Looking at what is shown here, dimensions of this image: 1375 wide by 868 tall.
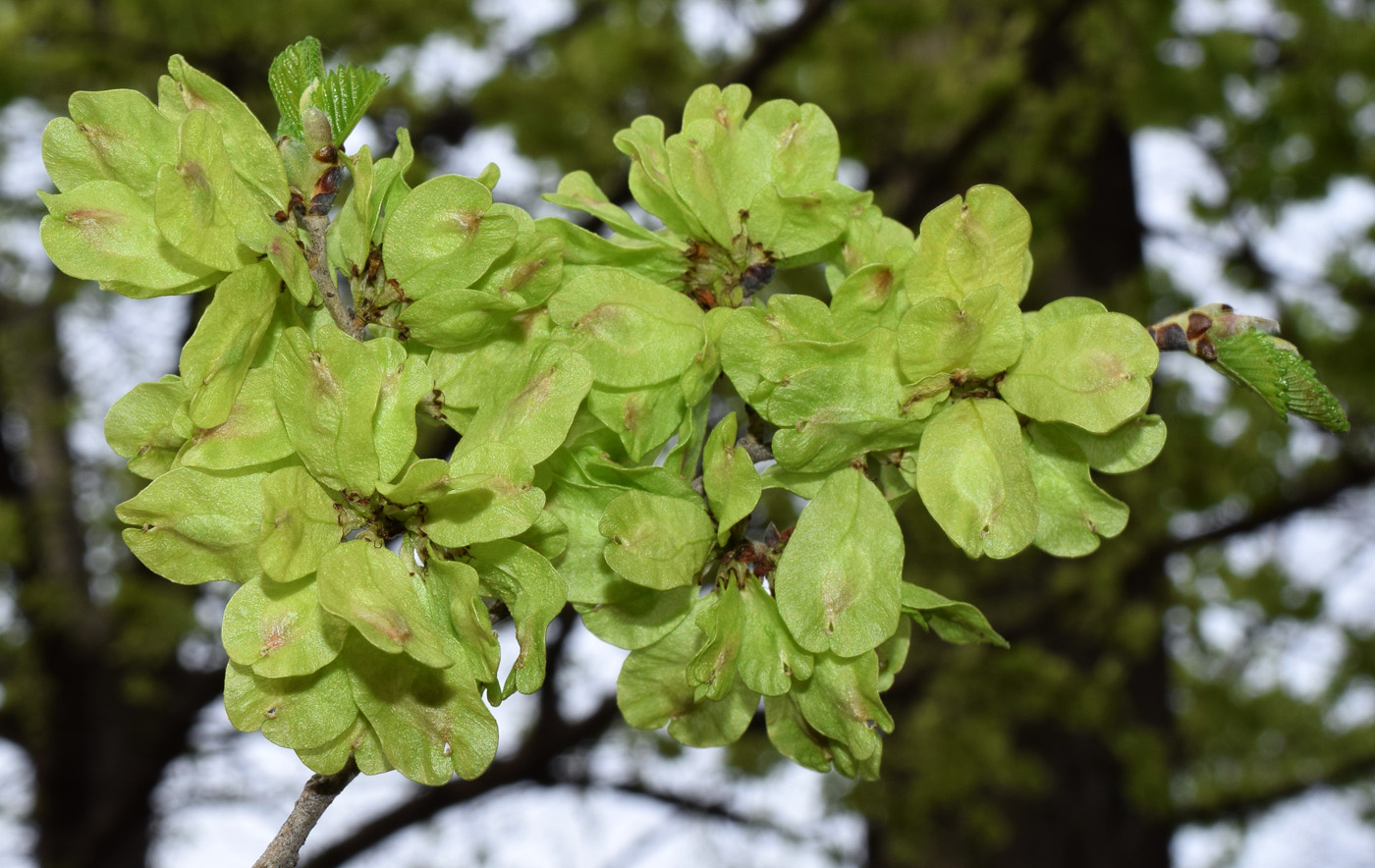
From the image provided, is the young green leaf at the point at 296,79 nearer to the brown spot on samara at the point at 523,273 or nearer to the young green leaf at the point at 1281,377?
the brown spot on samara at the point at 523,273

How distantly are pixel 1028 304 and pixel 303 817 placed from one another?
301cm

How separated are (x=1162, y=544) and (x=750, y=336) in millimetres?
2652

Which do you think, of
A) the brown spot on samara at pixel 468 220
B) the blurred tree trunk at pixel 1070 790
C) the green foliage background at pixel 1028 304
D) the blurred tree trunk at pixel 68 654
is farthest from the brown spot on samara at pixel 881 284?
the blurred tree trunk at pixel 68 654

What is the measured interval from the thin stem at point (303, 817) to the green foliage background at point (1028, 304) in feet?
6.39

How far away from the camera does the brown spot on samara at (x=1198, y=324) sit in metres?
0.68

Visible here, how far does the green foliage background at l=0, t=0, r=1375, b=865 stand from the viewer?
263 centimetres

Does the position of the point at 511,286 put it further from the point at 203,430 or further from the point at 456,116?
the point at 456,116

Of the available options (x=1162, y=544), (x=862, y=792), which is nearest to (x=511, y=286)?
(x=862, y=792)

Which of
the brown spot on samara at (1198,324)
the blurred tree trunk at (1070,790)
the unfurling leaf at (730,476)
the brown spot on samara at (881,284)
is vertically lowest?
the blurred tree trunk at (1070,790)

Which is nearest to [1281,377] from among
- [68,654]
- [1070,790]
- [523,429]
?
[523,429]

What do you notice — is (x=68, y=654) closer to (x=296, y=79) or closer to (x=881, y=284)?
(x=296, y=79)

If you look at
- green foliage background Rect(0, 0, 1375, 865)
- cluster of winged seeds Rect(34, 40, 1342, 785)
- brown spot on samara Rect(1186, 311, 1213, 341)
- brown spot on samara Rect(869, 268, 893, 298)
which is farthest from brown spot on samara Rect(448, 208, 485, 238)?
green foliage background Rect(0, 0, 1375, 865)

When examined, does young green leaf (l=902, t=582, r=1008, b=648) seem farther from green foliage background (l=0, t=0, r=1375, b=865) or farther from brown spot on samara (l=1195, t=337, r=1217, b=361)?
green foliage background (l=0, t=0, r=1375, b=865)

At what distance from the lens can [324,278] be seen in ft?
2.09
